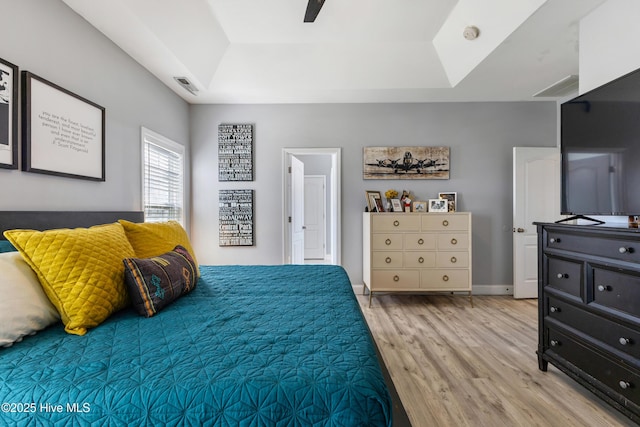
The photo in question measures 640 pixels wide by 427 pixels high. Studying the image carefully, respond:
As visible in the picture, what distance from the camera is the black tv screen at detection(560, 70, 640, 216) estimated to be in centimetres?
167

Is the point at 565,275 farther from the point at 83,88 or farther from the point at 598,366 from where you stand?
the point at 83,88

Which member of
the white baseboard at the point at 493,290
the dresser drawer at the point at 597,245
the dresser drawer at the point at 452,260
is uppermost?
the dresser drawer at the point at 597,245

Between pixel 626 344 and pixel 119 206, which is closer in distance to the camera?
pixel 626 344

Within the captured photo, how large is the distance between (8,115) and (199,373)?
5.83ft

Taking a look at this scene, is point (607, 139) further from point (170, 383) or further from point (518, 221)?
point (170, 383)

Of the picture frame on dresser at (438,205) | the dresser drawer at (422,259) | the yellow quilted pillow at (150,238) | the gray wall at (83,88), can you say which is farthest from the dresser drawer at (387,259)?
the gray wall at (83,88)

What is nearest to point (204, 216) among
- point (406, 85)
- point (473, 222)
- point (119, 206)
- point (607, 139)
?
point (119, 206)

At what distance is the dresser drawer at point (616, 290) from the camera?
1531 millimetres

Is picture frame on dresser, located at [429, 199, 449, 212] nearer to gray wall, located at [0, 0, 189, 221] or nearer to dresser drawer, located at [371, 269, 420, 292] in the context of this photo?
dresser drawer, located at [371, 269, 420, 292]

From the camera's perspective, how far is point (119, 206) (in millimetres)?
2545

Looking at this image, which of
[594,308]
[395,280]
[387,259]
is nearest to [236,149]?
[387,259]

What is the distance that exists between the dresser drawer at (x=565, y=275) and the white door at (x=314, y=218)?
16.7 ft

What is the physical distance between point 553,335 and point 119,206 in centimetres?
334

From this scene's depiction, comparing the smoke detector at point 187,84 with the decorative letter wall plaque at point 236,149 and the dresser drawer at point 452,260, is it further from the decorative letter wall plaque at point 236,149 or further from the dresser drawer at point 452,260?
the dresser drawer at point 452,260
